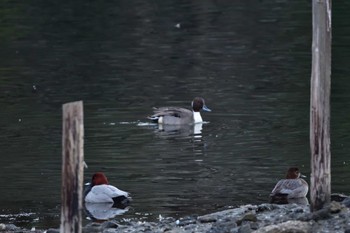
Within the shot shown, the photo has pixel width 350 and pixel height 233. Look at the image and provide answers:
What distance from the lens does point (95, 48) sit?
3538 centimetres

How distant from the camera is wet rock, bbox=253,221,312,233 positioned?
42.1ft

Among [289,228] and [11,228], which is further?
[11,228]

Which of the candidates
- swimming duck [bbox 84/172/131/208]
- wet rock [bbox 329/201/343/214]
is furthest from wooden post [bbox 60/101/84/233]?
swimming duck [bbox 84/172/131/208]

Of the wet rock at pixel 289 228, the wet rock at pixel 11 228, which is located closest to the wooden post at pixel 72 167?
the wet rock at pixel 289 228

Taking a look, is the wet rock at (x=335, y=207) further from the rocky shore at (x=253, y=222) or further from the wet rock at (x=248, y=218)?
the wet rock at (x=248, y=218)

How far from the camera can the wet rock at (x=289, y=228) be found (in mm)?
12836

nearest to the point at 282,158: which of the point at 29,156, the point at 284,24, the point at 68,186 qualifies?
the point at 29,156

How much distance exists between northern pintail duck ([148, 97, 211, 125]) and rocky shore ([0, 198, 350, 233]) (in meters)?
7.86

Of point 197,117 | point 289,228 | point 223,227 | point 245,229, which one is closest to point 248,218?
point 223,227

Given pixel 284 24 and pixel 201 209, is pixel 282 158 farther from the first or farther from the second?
pixel 284 24

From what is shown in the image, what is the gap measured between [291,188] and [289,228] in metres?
4.12

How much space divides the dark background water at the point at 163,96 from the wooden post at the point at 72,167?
383 cm

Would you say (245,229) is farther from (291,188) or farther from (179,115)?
(179,115)

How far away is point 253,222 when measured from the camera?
14.2 metres
